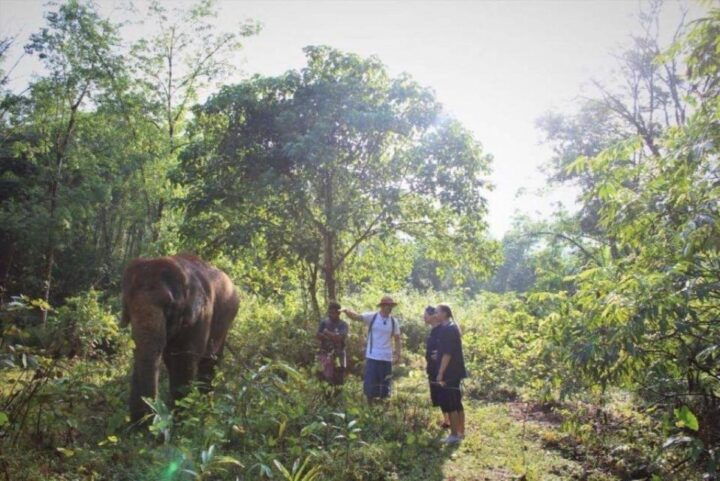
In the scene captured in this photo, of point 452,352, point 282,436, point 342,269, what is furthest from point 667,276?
point 342,269

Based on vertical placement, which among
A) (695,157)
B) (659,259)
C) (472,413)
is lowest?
(472,413)

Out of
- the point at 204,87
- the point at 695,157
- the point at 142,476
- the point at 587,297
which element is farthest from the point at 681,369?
the point at 204,87

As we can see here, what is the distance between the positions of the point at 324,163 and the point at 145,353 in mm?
5951

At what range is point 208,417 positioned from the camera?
20.4 feet

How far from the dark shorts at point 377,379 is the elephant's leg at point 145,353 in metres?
3.34

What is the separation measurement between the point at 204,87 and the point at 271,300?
902 centimetres

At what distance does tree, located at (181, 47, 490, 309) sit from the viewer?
1154cm

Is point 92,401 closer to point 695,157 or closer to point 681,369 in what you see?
point 681,369

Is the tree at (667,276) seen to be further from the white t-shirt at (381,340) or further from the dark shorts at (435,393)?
the white t-shirt at (381,340)

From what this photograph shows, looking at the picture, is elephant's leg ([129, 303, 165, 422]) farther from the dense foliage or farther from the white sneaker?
the white sneaker

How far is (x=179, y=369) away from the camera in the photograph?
7.62 m

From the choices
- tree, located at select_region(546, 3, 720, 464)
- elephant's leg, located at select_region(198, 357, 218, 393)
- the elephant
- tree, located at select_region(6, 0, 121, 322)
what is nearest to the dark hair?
tree, located at select_region(546, 3, 720, 464)

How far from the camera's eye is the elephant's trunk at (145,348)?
19.9 ft

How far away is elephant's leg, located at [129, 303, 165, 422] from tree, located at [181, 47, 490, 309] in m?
5.13
